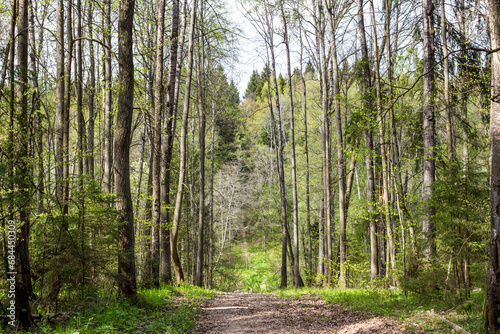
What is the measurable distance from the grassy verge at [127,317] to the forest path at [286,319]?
1.57 ft

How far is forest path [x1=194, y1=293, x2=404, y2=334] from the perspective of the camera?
5723mm

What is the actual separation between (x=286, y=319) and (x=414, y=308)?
255 centimetres

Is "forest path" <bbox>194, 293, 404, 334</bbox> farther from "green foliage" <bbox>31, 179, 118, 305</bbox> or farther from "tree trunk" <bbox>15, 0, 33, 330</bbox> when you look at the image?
"tree trunk" <bbox>15, 0, 33, 330</bbox>

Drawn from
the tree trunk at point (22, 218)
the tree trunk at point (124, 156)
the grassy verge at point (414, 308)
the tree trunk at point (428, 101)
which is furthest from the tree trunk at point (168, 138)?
the tree trunk at point (428, 101)

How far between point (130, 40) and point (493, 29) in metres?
6.12

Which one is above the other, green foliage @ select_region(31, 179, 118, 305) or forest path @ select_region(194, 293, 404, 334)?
green foliage @ select_region(31, 179, 118, 305)

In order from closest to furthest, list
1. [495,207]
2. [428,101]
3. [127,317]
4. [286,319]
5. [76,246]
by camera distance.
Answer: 1. [495,207]
2. [76,246]
3. [127,317]
4. [286,319]
5. [428,101]

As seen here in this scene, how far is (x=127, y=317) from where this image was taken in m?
5.45

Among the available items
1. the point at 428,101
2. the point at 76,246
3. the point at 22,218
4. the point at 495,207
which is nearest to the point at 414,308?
the point at 495,207

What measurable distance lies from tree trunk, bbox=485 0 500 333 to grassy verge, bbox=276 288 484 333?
0.34 m

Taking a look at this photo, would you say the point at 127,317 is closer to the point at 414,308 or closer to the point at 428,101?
the point at 414,308

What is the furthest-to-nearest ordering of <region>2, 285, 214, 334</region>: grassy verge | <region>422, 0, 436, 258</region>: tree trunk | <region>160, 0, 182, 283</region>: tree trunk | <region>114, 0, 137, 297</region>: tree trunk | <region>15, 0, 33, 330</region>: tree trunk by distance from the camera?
<region>160, 0, 182, 283</region>: tree trunk < <region>422, 0, 436, 258</region>: tree trunk < <region>114, 0, 137, 297</region>: tree trunk < <region>2, 285, 214, 334</region>: grassy verge < <region>15, 0, 33, 330</region>: tree trunk

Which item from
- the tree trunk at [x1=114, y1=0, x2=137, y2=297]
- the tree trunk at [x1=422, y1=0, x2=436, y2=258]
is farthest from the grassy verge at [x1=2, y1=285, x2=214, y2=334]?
the tree trunk at [x1=422, y1=0, x2=436, y2=258]

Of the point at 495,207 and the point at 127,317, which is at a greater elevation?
the point at 495,207
